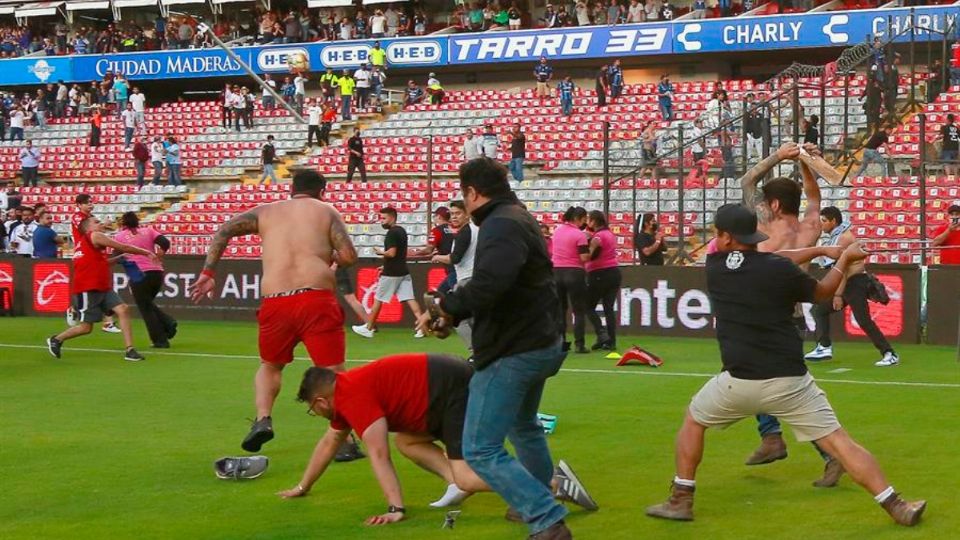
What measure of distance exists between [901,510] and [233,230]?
459 cm

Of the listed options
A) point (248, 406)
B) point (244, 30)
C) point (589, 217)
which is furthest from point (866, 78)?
point (244, 30)

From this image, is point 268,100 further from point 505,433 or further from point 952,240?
point 505,433

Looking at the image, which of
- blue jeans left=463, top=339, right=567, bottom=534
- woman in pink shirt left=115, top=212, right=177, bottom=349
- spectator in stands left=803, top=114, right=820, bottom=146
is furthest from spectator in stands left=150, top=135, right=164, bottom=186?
blue jeans left=463, top=339, right=567, bottom=534

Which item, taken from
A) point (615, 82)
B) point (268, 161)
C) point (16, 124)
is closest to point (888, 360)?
point (615, 82)

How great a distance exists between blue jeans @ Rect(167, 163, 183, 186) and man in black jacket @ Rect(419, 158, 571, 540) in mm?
31790

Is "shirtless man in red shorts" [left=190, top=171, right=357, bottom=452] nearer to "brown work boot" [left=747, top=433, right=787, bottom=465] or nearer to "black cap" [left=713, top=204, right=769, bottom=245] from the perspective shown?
"brown work boot" [left=747, top=433, right=787, bottom=465]

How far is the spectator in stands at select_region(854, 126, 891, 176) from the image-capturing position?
79.3 feet

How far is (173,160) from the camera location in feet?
123

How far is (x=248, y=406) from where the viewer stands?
1277 cm

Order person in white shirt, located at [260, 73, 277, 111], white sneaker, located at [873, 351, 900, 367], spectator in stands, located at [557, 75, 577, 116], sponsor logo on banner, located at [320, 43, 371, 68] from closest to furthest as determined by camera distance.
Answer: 1. white sneaker, located at [873, 351, 900, 367]
2. spectator in stands, located at [557, 75, 577, 116]
3. person in white shirt, located at [260, 73, 277, 111]
4. sponsor logo on banner, located at [320, 43, 371, 68]

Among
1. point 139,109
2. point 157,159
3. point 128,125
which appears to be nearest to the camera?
point 157,159

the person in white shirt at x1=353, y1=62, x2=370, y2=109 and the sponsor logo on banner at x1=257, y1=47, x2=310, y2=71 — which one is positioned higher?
the sponsor logo on banner at x1=257, y1=47, x2=310, y2=71

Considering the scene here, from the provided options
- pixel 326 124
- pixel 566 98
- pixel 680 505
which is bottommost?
pixel 680 505

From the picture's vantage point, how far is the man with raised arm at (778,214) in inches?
342
